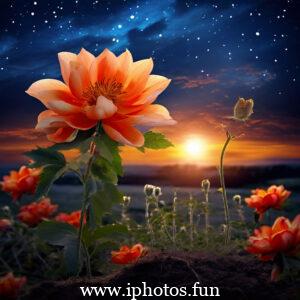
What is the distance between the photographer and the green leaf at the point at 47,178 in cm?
115

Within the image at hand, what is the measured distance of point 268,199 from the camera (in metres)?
1.97

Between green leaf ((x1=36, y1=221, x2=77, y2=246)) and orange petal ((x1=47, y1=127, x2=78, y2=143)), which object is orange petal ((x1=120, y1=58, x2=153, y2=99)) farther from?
green leaf ((x1=36, y1=221, x2=77, y2=246))

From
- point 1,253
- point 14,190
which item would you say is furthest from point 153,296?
point 1,253

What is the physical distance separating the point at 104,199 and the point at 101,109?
0.73 ft

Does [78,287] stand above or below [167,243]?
below

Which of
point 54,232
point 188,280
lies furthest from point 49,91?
point 188,280

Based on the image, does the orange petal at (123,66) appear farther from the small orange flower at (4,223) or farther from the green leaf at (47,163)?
the small orange flower at (4,223)

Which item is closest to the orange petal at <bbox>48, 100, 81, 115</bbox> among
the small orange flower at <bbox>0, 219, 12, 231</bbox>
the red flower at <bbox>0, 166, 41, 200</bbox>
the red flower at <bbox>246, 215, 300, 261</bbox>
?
the red flower at <bbox>246, 215, 300, 261</bbox>

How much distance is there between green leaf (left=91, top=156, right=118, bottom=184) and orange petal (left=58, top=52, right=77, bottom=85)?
0.20 meters

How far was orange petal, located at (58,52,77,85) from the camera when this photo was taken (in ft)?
4.06

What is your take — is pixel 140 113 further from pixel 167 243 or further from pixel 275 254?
pixel 167 243

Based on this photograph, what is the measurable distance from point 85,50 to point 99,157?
26cm

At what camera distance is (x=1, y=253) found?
2518 mm

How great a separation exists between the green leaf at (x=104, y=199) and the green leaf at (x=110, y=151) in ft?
0.13
